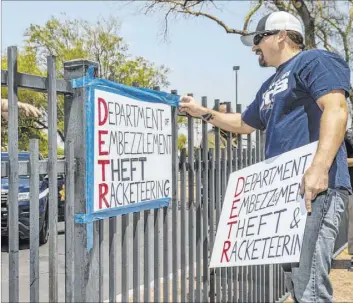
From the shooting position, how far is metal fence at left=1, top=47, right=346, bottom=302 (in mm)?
2684

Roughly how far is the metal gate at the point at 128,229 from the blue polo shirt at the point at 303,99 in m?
1.03

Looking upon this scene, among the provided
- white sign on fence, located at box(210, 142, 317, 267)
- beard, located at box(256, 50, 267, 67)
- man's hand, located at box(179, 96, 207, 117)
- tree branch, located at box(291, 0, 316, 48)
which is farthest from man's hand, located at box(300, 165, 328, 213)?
tree branch, located at box(291, 0, 316, 48)

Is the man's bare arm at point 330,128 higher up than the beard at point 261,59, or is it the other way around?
the beard at point 261,59

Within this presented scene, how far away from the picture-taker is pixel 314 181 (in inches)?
102

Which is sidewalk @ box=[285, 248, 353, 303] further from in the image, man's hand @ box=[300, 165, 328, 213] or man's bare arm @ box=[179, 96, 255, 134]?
man's hand @ box=[300, 165, 328, 213]

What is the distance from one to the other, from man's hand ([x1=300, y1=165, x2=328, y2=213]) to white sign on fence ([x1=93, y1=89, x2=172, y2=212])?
43.7 inches

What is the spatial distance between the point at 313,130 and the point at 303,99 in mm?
167

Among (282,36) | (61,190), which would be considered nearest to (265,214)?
(282,36)

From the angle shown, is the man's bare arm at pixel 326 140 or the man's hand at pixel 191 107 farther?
the man's hand at pixel 191 107

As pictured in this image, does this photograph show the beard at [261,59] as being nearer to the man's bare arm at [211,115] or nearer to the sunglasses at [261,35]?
the sunglasses at [261,35]

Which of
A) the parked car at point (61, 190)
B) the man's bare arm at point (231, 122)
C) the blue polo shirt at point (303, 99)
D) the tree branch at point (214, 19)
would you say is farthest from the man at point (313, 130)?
the tree branch at point (214, 19)

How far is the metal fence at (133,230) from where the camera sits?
268 centimetres

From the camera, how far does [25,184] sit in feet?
12.3

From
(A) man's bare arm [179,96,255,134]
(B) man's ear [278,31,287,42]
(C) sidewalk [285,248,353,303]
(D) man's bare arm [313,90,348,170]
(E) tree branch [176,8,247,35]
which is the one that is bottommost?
(C) sidewalk [285,248,353,303]
